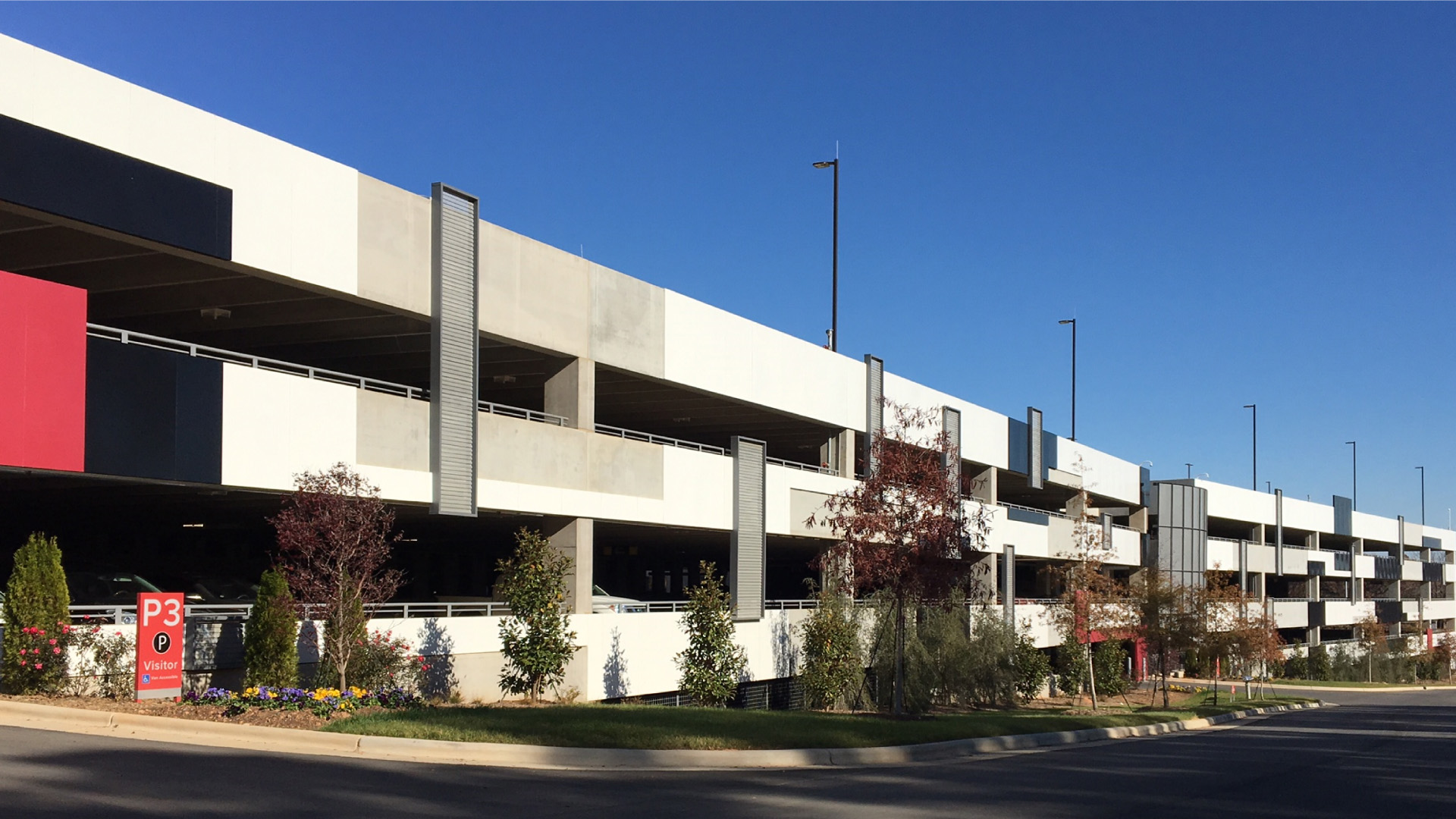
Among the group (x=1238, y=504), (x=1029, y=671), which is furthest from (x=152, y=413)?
(x=1238, y=504)

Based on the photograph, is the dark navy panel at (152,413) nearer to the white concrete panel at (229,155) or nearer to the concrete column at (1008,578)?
the white concrete panel at (229,155)

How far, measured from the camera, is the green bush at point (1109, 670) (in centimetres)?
5459

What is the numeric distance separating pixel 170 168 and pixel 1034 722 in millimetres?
21190

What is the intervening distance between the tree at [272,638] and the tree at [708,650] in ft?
40.7

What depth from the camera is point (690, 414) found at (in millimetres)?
43125

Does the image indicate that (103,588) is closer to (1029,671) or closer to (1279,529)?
(1029,671)

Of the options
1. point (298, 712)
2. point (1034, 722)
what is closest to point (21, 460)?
point (298, 712)

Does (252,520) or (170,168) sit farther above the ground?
(170,168)

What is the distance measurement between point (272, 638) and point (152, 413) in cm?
430

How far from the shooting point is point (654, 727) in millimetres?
18766

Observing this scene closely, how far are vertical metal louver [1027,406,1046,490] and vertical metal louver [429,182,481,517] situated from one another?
121ft

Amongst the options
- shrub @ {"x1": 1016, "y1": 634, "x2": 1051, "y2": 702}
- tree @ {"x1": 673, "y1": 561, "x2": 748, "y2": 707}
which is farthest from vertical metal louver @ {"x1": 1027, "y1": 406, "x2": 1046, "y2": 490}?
tree @ {"x1": 673, "y1": 561, "x2": 748, "y2": 707}

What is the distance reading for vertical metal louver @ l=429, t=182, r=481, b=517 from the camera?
26750mm

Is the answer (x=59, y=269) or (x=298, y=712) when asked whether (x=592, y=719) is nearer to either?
(x=298, y=712)
